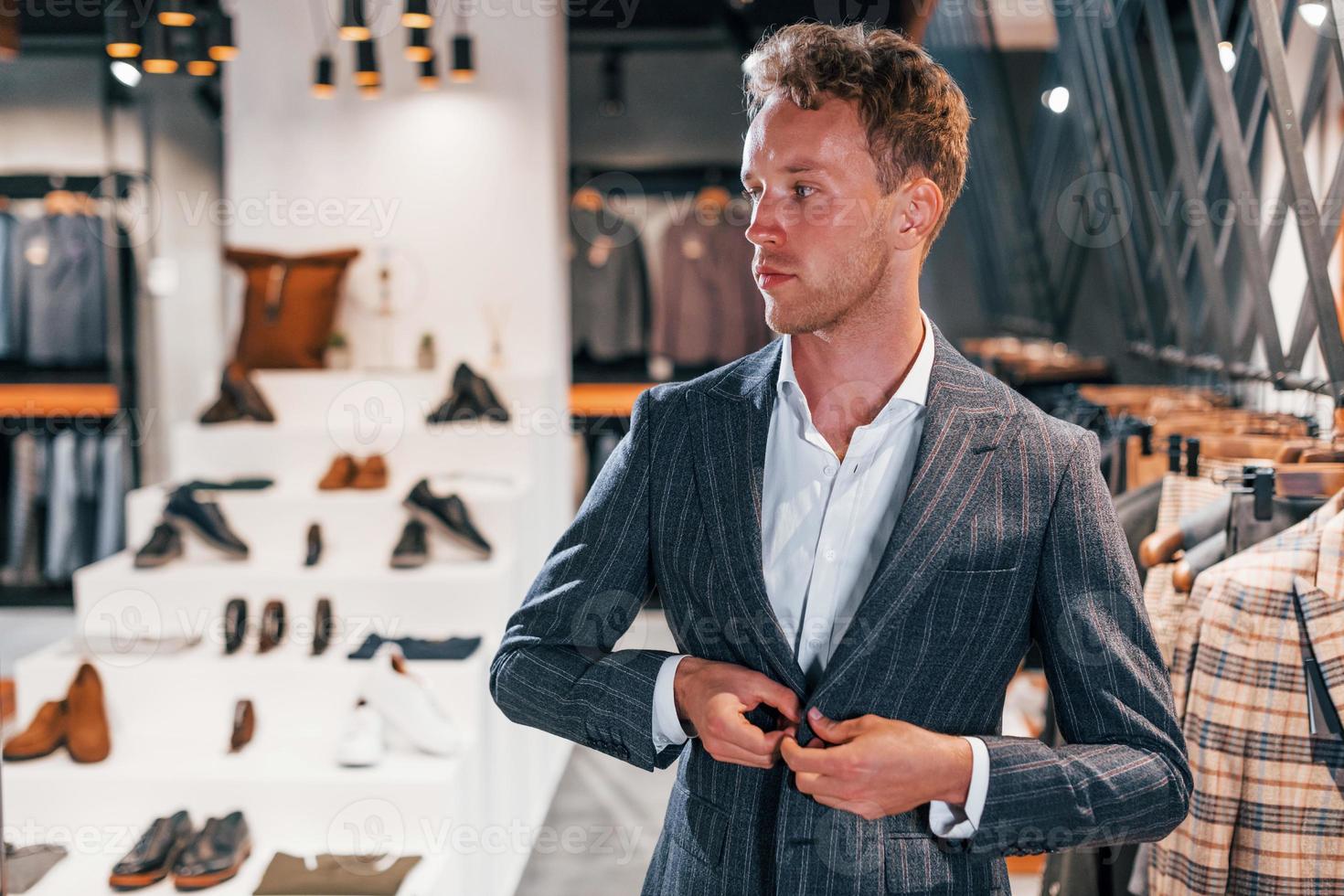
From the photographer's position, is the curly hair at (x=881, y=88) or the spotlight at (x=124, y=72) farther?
the spotlight at (x=124, y=72)

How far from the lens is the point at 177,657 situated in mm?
3008

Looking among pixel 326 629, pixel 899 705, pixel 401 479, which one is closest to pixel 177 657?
pixel 326 629

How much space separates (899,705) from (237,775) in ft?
6.76

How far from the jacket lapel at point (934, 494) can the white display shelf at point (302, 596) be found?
2.39m

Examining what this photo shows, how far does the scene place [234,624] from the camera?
10.0 ft

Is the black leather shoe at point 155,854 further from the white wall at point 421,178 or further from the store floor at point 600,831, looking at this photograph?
the white wall at point 421,178

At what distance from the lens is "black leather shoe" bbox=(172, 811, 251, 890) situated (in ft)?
7.93

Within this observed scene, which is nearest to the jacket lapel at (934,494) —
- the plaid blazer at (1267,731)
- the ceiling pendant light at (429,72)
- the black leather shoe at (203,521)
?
the plaid blazer at (1267,731)

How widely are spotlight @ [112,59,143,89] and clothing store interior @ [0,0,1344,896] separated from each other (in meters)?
0.13

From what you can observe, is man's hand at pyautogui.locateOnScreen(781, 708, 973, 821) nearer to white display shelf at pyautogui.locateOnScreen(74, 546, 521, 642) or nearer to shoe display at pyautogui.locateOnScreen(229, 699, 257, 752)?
shoe display at pyautogui.locateOnScreen(229, 699, 257, 752)

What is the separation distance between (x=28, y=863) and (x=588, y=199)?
507cm

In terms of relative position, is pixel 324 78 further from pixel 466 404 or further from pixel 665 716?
pixel 665 716

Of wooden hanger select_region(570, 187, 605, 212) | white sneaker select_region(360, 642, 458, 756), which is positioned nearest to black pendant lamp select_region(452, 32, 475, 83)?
white sneaker select_region(360, 642, 458, 756)

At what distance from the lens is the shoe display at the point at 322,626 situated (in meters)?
3.08
